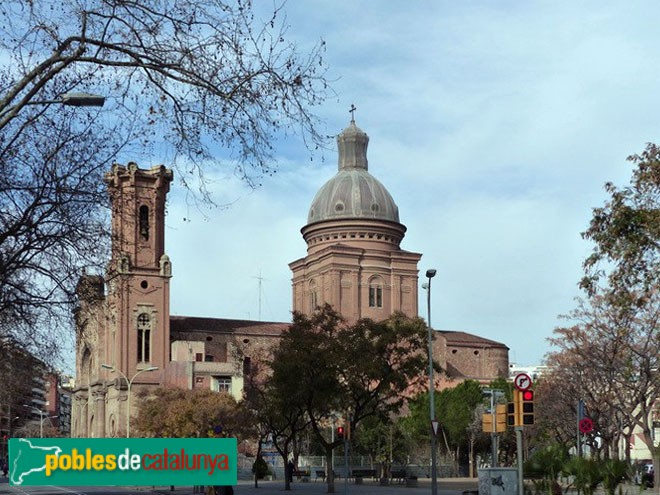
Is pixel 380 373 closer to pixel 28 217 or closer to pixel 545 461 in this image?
pixel 545 461

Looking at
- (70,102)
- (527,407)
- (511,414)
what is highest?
(70,102)

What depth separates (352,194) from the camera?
110 m

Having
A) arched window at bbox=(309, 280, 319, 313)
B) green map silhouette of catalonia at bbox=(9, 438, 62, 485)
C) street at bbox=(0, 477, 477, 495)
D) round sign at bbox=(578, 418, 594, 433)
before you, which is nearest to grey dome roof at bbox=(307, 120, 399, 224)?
arched window at bbox=(309, 280, 319, 313)

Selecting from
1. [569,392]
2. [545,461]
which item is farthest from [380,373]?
[569,392]

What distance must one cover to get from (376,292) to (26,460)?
9661cm

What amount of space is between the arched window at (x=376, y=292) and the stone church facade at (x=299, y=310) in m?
0.10

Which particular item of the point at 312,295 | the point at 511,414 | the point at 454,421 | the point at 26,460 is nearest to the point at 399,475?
the point at 454,421

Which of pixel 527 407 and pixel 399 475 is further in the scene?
pixel 399 475

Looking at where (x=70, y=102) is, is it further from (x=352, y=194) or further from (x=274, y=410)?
(x=352, y=194)

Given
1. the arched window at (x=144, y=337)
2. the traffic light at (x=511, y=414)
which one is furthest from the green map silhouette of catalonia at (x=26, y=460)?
the arched window at (x=144, y=337)

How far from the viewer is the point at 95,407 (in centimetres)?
10269

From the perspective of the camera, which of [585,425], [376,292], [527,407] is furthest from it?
[376,292]

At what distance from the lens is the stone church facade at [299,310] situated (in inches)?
3873

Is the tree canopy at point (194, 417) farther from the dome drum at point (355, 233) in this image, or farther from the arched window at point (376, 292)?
the dome drum at point (355, 233)
